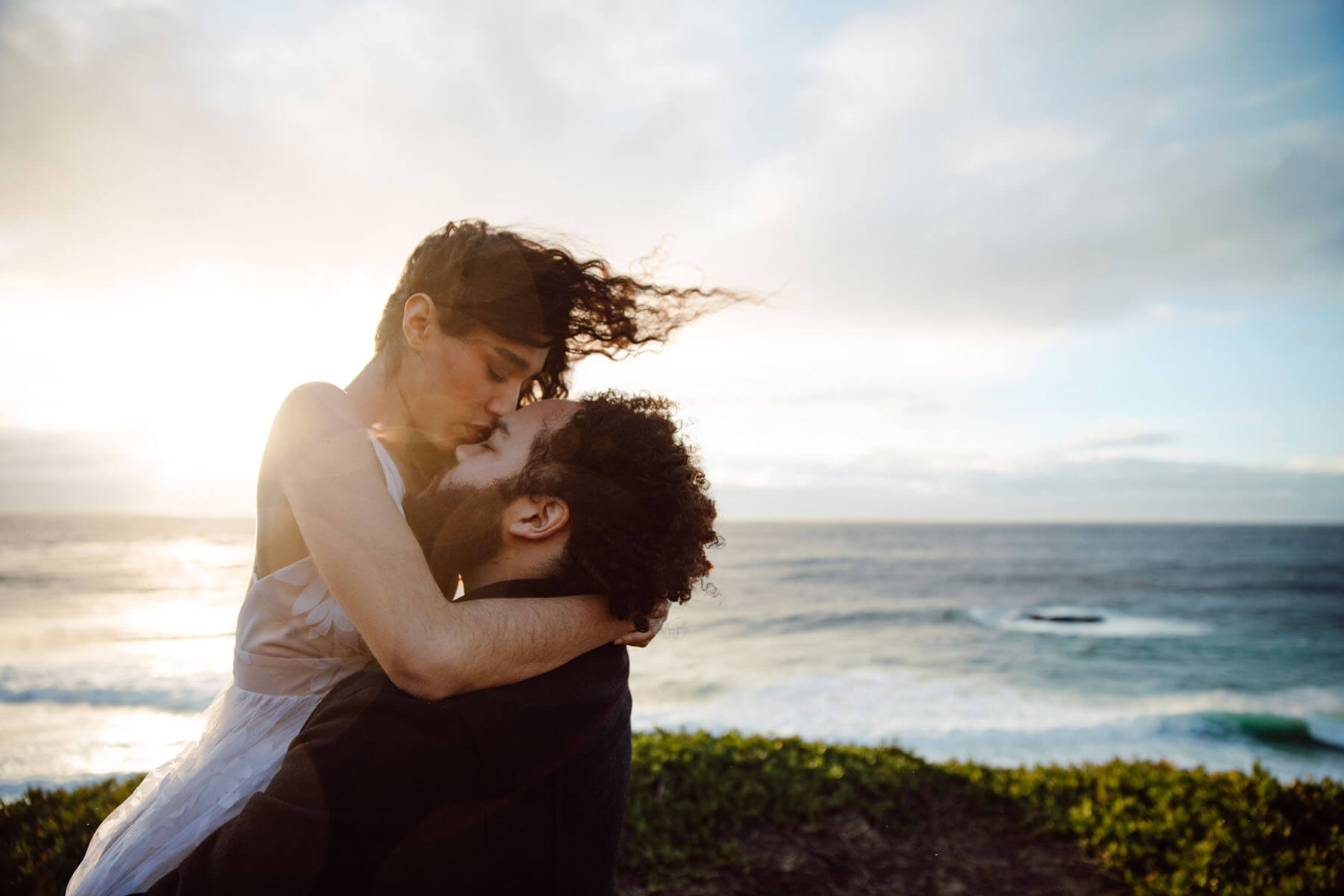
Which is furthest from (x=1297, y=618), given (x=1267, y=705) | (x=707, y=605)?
(x=707, y=605)

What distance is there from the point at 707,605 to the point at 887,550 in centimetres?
4908

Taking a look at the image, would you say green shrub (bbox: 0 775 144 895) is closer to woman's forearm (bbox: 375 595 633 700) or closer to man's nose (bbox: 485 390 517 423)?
man's nose (bbox: 485 390 517 423)

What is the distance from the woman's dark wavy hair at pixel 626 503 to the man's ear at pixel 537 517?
23mm

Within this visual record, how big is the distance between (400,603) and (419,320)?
1.56 m

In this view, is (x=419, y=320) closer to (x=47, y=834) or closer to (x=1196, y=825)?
(x=47, y=834)

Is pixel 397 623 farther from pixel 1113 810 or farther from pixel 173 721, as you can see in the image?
pixel 173 721

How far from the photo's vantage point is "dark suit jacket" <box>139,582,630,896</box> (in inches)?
58.2

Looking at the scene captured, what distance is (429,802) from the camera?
60.9 inches

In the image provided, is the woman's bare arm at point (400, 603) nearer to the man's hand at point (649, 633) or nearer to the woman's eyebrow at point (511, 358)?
the man's hand at point (649, 633)

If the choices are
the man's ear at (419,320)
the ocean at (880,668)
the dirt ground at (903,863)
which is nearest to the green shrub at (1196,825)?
the dirt ground at (903,863)

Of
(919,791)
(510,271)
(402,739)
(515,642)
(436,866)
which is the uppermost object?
(510,271)

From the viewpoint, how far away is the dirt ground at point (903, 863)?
16.9 ft

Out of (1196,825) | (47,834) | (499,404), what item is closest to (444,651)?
(499,404)

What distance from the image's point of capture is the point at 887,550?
76250mm
